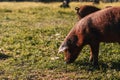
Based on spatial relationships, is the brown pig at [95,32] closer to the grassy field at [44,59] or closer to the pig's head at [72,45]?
the pig's head at [72,45]

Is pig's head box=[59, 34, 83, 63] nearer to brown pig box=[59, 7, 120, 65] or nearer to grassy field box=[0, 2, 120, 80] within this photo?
brown pig box=[59, 7, 120, 65]

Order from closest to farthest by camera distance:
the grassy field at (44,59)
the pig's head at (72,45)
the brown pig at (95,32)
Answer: the brown pig at (95,32) → the grassy field at (44,59) → the pig's head at (72,45)

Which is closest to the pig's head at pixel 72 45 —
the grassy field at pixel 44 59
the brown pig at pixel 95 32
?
the brown pig at pixel 95 32

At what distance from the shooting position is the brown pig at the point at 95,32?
813 cm

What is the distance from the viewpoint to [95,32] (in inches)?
330

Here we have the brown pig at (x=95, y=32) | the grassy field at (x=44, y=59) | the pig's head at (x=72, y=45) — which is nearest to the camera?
the brown pig at (x=95, y=32)

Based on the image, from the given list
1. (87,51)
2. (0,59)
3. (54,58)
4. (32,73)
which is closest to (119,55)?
(87,51)

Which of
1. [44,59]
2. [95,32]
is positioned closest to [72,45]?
[95,32]

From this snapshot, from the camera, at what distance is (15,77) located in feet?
27.0

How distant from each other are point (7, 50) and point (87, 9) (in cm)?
399

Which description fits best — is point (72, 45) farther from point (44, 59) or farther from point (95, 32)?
point (44, 59)

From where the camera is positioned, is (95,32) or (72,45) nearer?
(95,32)

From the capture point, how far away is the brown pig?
813cm

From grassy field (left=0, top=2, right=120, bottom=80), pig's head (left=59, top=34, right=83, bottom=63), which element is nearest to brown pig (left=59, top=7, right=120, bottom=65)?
pig's head (left=59, top=34, right=83, bottom=63)
